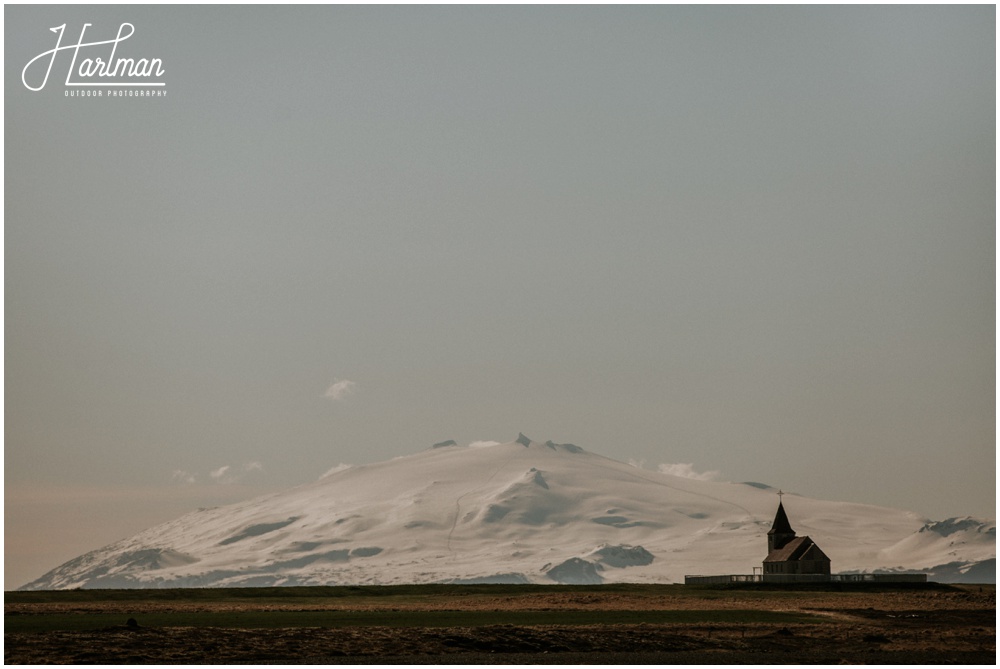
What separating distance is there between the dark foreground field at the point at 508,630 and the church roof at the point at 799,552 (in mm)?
35930

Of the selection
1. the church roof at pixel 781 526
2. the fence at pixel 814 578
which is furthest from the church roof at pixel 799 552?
the church roof at pixel 781 526

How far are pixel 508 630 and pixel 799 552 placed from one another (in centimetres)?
7663

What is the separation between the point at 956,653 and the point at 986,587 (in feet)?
196

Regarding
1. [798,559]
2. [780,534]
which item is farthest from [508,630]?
[780,534]

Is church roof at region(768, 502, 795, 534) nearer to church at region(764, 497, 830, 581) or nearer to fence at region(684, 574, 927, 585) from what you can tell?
church at region(764, 497, 830, 581)

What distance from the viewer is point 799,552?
5738 inches

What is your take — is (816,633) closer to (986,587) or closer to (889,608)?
(889,608)

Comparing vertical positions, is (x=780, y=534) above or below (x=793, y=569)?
above

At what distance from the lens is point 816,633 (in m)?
78.2

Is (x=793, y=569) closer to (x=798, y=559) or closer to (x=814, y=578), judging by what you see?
(x=798, y=559)

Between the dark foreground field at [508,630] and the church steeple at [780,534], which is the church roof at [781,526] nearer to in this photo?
the church steeple at [780,534]

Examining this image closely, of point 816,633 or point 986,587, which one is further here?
point 986,587

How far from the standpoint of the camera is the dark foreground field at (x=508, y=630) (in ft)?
228

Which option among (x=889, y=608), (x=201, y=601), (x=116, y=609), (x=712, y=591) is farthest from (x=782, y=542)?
(x=116, y=609)
